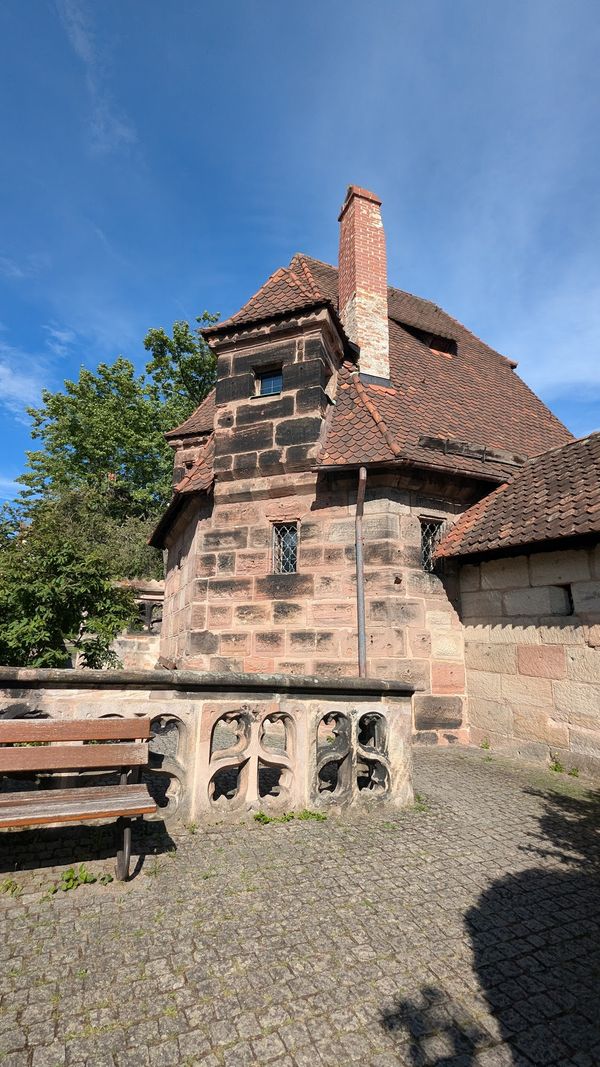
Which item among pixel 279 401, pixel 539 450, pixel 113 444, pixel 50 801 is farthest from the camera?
Answer: pixel 113 444

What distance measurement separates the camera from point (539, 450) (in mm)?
10086

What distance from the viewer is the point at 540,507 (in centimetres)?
693

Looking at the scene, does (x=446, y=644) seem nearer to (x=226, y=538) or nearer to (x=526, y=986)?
(x=226, y=538)

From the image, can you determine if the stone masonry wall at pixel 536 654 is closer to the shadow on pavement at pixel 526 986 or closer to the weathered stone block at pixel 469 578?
the weathered stone block at pixel 469 578

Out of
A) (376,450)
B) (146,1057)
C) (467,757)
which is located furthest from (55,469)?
(146,1057)

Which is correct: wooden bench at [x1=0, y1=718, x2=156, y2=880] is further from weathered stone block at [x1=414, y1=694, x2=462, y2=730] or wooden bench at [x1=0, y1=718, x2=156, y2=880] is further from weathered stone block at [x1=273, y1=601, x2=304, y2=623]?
weathered stone block at [x1=414, y1=694, x2=462, y2=730]

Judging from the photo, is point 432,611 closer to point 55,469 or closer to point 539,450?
point 539,450

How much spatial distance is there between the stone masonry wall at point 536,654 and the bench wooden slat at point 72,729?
4.93 m

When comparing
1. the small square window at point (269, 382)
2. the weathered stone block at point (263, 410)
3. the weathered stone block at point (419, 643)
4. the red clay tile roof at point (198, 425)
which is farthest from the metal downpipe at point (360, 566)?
the red clay tile roof at point (198, 425)

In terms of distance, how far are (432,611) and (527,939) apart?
5261mm

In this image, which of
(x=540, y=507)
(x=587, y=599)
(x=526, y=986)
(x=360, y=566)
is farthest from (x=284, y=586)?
(x=526, y=986)

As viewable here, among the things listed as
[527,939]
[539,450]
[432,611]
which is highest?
[539,450]

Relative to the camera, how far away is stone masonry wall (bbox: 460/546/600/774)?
19.2ft

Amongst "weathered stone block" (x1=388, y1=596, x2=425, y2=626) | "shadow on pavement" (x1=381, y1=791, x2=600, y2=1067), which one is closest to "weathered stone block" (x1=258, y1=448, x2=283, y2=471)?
"weathered stone block" (x1=388, y1=596, x2=425, y2=626)
